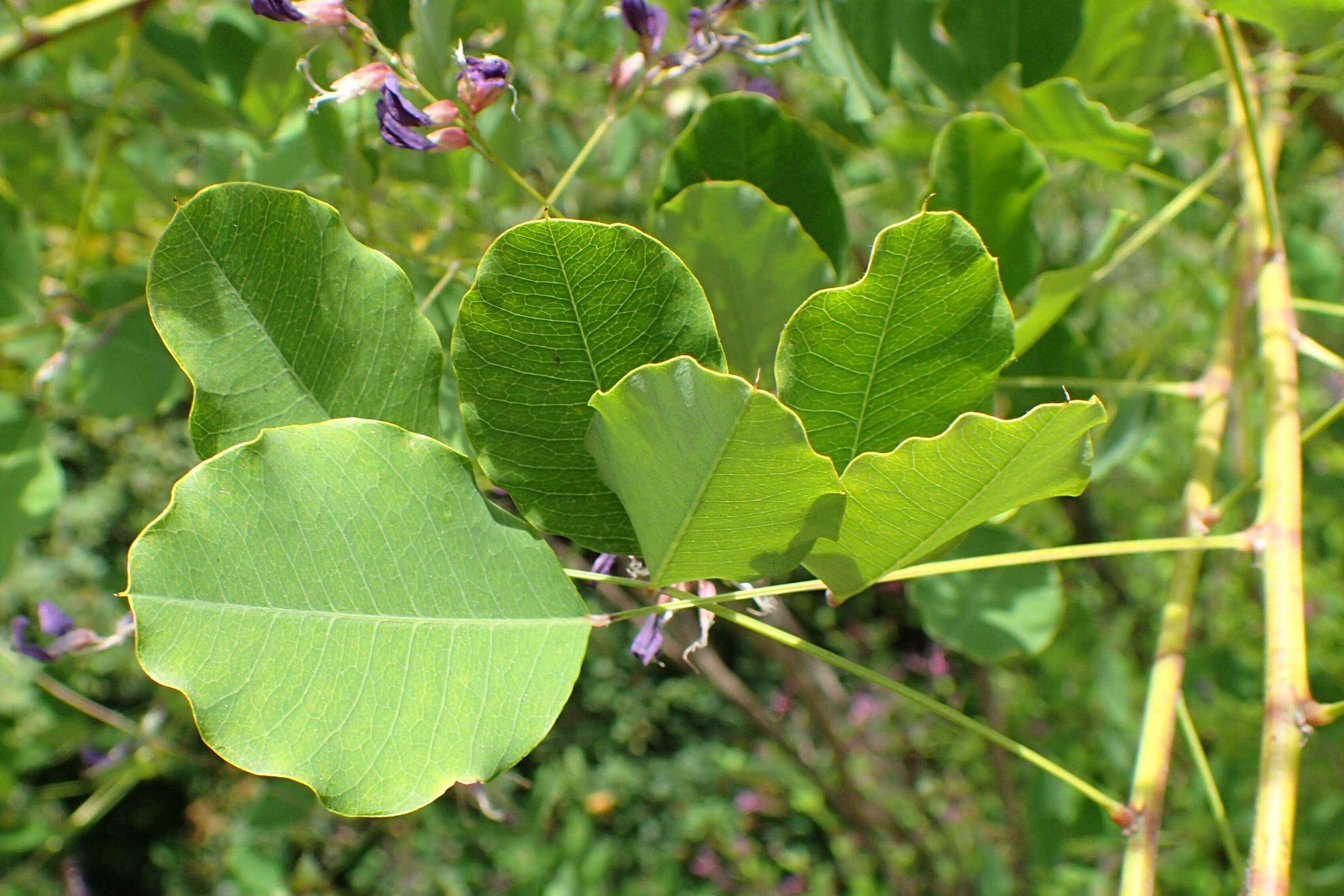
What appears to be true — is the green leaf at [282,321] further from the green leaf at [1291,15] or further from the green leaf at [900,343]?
the green leaf at [1291,15]

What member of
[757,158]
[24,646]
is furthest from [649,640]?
[24,646]

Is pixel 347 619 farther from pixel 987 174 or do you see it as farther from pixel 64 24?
pixel 64 24

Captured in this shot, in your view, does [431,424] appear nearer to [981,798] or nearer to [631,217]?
[631,217]

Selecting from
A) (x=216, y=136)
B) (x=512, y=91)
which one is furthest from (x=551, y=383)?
(x=216, y=136)

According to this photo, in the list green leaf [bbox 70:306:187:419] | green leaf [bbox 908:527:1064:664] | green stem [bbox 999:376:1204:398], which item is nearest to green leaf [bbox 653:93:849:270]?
green stem [bbox 999:376:1204:398]

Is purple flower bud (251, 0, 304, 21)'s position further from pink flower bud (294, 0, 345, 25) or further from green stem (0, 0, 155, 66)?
green stem (0, 0, 155, 66)
